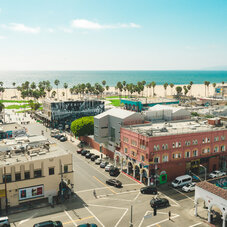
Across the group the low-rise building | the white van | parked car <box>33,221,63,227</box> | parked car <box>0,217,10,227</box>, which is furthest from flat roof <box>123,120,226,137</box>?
parked car <box>0,217,10,227</box>

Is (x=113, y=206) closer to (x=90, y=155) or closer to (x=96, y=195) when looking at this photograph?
(x=96, y=195)

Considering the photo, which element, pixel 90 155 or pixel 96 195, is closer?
pixel 96 195

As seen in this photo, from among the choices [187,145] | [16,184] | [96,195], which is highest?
[187,145]

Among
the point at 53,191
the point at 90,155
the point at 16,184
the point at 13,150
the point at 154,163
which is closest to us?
the point at 16,184

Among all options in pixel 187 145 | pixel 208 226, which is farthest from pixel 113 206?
pixel 187 145

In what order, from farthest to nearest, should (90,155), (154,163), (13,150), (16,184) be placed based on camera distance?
(90,155)
(154,163)
(13,150)
(16,184)

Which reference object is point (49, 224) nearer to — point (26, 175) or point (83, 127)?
point (26, 175)

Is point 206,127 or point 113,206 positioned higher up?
point 206,127
